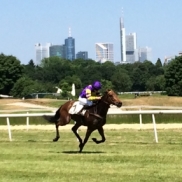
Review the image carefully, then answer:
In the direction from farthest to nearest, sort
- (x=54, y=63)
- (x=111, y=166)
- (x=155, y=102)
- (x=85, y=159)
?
(x=54, y=63)
(x=155, y=102)
(x=85, y=159)
(x=111, y=166)

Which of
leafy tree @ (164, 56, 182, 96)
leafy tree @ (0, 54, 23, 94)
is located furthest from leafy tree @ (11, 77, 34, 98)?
leafy tree @ (164, 56, 182, 96)

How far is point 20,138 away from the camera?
58.5 feet

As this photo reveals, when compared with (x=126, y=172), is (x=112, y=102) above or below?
above

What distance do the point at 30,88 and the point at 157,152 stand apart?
6970 centimetres

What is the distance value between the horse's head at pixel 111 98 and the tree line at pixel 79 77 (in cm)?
5803

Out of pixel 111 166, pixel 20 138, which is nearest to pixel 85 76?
pixel 20 138

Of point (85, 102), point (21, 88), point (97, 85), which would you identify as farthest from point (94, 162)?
point (21, 88)

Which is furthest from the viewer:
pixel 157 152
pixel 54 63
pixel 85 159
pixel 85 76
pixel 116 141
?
pixel 54 63

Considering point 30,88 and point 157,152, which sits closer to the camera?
point 157,152

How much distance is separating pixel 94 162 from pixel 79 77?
109 meters

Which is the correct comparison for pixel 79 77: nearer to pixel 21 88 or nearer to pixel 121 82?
pixel 121 82

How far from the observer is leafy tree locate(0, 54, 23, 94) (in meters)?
81.8

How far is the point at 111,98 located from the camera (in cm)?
1229

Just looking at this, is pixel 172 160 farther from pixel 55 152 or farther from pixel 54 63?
pixel 54 63
